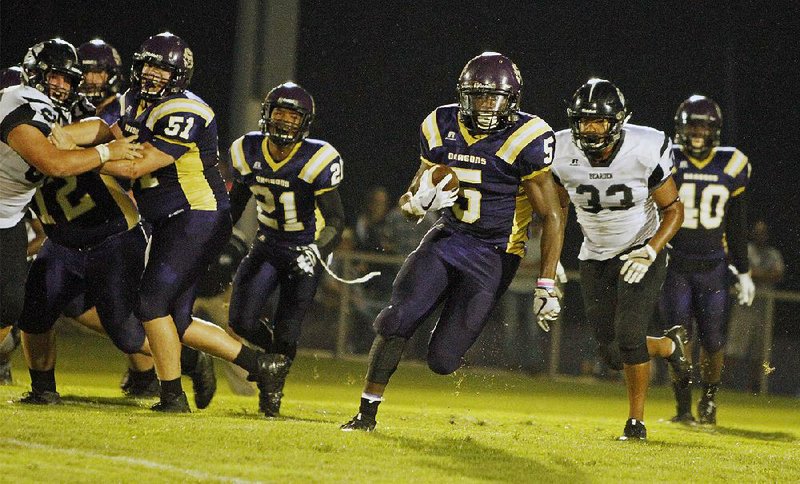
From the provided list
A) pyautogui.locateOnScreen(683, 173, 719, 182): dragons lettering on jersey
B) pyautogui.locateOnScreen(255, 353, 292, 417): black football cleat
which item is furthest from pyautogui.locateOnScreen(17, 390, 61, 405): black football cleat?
pyautogui.locateOnScreen(683, 173, 719, 182): dragons lettering on jersey

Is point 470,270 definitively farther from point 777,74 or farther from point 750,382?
point 777,74

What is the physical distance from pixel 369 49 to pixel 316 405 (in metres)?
9.31

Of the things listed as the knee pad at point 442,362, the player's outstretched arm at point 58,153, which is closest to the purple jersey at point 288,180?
the player's outstretched arm at point 58,153

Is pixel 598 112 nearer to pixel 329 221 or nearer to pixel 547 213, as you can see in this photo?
pixel 547 213

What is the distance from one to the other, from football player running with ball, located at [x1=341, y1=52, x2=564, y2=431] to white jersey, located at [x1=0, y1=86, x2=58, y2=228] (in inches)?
68.7

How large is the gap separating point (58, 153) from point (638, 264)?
2848 mm

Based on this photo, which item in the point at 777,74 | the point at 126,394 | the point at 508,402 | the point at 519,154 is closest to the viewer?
the point at 519,154

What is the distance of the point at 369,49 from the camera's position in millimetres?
15773

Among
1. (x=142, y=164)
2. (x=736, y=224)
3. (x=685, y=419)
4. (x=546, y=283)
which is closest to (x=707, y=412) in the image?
(x=685, y=419)

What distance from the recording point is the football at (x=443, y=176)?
5293 mm

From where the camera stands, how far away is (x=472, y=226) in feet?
18.4

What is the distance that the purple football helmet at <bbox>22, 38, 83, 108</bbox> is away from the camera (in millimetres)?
5672

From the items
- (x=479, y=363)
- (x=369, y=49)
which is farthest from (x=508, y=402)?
(x=369, y=49)

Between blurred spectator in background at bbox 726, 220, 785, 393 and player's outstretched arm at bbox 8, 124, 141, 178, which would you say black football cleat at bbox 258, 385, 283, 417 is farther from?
blurred spectator in background at bbox 726, 220, 785, 393
